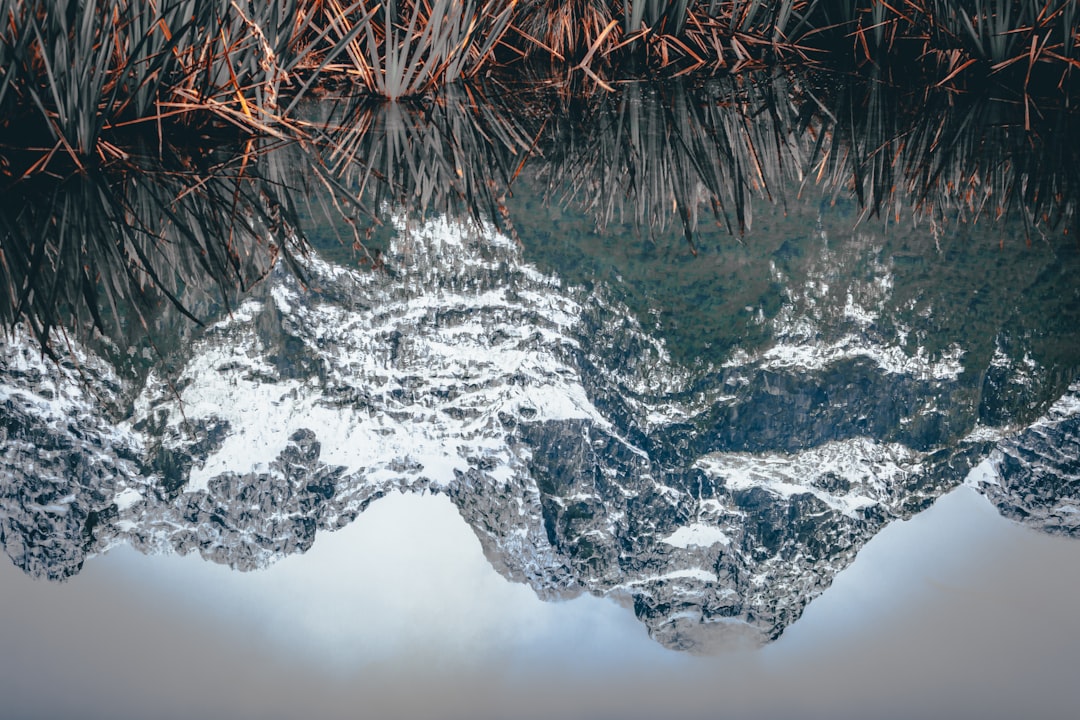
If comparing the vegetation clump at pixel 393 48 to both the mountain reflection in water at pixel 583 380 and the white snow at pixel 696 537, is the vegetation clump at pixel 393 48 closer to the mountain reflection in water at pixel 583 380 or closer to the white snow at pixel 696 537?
the mountain reflection in water at pixel 583 380

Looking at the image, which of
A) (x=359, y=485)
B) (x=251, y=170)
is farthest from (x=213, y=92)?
(x=359, y=485)

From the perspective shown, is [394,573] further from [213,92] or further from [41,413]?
[213,92]

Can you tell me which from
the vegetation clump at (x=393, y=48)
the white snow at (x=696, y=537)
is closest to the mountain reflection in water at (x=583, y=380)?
the white snow at (x=696, y=537)

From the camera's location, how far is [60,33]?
1.73 m

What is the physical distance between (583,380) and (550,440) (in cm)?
12

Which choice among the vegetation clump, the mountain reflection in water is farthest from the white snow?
the vegetation clump

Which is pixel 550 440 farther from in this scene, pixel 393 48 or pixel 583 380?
pixel 393 48

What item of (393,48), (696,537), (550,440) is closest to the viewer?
(696,537)

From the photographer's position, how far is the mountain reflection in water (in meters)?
1.27

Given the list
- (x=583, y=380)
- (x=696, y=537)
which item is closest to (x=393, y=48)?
(x=583, y=380)

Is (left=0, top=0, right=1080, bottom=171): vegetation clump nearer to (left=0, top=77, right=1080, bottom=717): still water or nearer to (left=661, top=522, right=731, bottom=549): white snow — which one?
(left=0, top=77, right=1080, bottom=717): still water

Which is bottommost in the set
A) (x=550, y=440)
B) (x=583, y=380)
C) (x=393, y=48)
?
(x=550, y=440)

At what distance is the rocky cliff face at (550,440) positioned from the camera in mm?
1244

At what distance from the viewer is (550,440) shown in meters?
1.42
